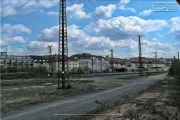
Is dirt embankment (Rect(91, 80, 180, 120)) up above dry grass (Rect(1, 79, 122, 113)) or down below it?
above

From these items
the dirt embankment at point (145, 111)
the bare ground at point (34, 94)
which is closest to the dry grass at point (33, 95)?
the bare ground at point (34, 94)

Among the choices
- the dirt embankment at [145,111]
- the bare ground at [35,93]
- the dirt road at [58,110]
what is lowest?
the bare ground at [35,93]

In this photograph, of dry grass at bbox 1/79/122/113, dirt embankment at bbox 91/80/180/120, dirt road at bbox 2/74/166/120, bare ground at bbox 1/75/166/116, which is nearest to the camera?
dirt embankment at bbox 91/80/180/120

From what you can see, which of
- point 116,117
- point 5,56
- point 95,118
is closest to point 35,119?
point 95,118

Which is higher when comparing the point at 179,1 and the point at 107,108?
the point at 179,1

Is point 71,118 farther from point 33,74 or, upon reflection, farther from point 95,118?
point 33,74

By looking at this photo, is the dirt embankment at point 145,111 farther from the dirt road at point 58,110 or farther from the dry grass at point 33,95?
the dry grass at point 33,95

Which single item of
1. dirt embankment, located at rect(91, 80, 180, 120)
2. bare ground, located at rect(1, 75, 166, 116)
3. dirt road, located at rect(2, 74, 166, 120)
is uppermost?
dirt embankment, located at rect(91, 80, 180, 120)

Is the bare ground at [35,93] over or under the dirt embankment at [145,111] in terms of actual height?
under

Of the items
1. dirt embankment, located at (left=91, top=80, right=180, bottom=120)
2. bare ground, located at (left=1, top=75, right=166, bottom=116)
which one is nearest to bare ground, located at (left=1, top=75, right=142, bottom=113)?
bare ground, located at (left=1, top=75, right=166, bottom=116)

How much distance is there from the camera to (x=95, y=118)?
12.7 meters

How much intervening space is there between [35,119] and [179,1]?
351 inches

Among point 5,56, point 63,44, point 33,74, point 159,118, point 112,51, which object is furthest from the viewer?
point 5,56

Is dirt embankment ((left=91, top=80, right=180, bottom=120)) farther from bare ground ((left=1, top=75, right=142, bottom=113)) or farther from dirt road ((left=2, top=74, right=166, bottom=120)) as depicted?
bare ground ((left=1, top=75, right=142, bottom=113))
